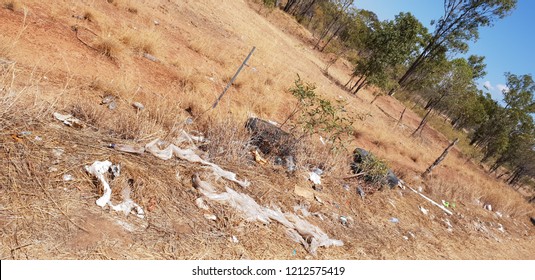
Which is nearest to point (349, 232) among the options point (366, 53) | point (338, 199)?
point (338, 199)

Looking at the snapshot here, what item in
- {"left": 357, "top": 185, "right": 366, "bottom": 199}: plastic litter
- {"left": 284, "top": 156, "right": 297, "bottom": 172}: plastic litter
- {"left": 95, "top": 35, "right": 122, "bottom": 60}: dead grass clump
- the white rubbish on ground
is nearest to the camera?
{"left": 284, "top": 156, "right": 297, "bottom": 172}: plastic litter

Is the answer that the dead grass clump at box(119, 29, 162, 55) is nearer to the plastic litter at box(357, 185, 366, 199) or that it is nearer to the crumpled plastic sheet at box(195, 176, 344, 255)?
the crumpled plastic sheet at box(195, 176, 344, 255)

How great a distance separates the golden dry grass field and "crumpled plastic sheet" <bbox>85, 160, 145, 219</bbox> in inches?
1.9

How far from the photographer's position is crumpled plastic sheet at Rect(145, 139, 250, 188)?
9.91ft

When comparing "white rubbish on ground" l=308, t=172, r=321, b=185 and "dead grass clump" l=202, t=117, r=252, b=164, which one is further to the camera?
"white rubbish on ground" l=308, t=172, r=321, b=185

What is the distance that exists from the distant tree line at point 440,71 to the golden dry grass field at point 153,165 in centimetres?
882

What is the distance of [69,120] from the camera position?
9.71 feet

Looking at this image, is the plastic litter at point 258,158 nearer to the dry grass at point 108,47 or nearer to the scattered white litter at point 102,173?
the scattered white litter at point 102,173

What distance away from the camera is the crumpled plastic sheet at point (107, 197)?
2308 millimetres

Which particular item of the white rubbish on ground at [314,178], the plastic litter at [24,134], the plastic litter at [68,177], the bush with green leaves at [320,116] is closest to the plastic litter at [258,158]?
the white rubbish on ground at [314,178]

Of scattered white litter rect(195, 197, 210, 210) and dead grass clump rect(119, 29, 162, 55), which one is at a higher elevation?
dead grass clump rect(119, 29, 162, 55)

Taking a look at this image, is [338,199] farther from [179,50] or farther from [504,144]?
[504,144]

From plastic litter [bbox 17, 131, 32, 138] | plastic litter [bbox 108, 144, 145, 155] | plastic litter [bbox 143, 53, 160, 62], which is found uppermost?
plastic litter [bbox 143, 53, 160, 62]

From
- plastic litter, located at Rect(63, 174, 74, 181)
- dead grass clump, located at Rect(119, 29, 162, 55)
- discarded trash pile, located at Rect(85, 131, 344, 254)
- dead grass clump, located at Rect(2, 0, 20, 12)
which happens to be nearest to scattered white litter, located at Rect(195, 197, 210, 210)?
discarded trash pile, located at Rect(85, 131, 344, 254)
